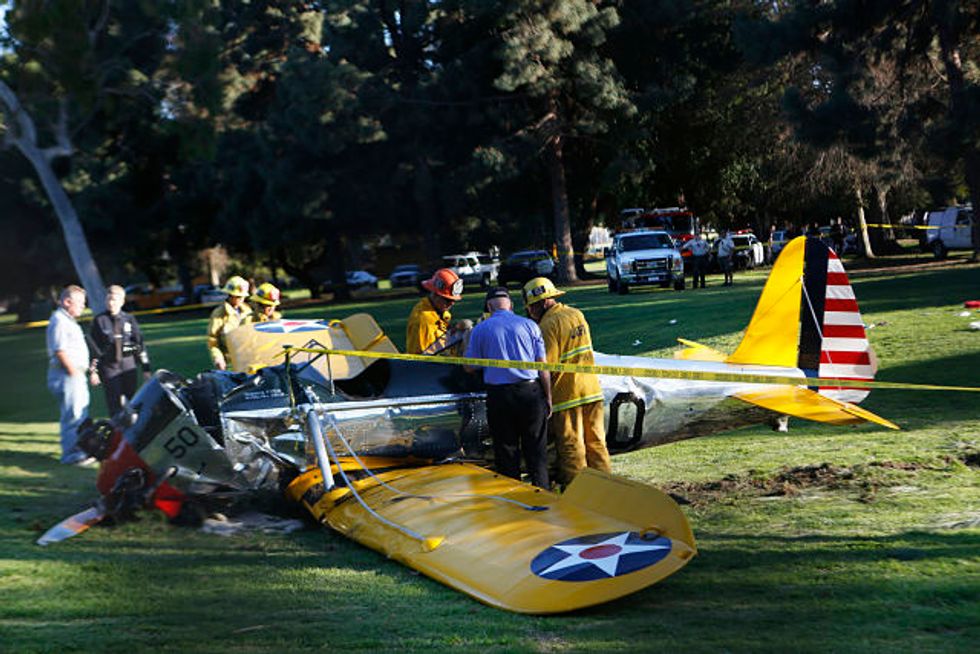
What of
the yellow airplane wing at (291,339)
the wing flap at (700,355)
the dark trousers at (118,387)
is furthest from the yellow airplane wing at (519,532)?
the dark trousers at (118,387)

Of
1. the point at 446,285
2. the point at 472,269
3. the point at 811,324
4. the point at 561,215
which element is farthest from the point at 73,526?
the point at 472,269

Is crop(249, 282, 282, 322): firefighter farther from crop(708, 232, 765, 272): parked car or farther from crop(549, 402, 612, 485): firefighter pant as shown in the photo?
crop(708, 232, 765, 272): parked car

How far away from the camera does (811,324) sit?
8.98 m

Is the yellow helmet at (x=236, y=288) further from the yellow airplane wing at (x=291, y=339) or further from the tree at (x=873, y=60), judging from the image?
the tree at (x=873, y=60)

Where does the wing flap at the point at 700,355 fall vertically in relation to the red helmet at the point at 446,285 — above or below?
below

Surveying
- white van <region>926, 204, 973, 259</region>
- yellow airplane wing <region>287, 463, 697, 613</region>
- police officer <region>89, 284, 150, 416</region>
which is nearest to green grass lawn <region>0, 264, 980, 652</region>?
yellow airplane wing <region>287, 463, 697, 613</region>

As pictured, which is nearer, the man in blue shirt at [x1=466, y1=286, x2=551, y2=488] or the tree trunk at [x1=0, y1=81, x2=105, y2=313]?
the man in blue shirt at [x1=466, y1=286, x2=551, y2=488]

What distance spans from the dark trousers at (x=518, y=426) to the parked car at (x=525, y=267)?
37.8m

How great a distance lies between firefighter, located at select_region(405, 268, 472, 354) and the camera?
9.20m

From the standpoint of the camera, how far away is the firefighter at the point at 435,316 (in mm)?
9195

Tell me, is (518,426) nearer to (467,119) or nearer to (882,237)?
(467,119)

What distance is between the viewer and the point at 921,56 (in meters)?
33.1

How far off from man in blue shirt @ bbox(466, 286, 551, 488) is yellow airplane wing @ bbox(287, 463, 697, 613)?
1.05 feet

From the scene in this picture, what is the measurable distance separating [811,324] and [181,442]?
5488mm
